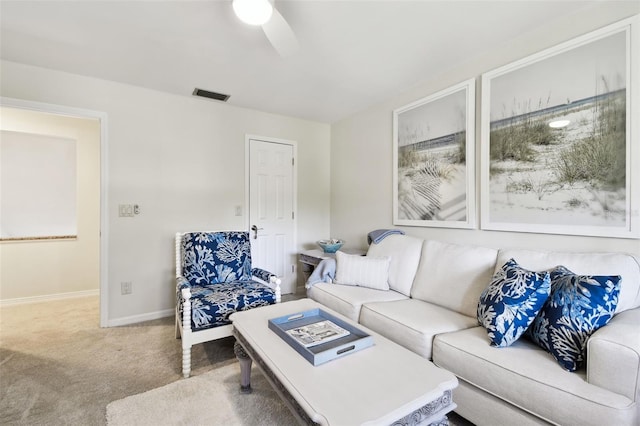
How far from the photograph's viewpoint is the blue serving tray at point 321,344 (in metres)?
1.28

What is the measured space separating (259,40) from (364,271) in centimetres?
203

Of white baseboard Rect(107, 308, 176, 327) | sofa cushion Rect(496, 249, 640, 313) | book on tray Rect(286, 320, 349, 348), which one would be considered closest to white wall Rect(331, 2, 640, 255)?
sofa cushion Rect(496, 249, 640, 313)

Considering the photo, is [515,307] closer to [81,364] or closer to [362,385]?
[362,385]

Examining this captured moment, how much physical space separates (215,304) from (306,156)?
2509 mm

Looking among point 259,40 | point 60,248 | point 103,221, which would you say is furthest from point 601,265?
point 60,248

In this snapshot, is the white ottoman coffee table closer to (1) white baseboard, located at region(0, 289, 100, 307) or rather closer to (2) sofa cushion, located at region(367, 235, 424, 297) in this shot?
(2) sofa cushion, located at region(367, 235, 424, 297)

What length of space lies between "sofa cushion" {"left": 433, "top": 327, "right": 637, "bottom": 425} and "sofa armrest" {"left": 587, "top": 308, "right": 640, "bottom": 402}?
0.03 meters

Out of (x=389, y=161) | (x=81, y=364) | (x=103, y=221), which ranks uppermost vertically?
(x=389, y=161)

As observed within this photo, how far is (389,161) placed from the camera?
3244 millimetres

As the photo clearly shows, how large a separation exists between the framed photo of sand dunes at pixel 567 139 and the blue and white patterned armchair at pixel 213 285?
1.98m

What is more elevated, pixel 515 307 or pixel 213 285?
pixel 515 307

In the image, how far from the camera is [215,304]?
2.12m

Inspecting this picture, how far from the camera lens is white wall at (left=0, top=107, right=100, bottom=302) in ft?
11.3

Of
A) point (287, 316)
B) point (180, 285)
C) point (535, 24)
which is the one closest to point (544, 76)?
point (535, 24)
